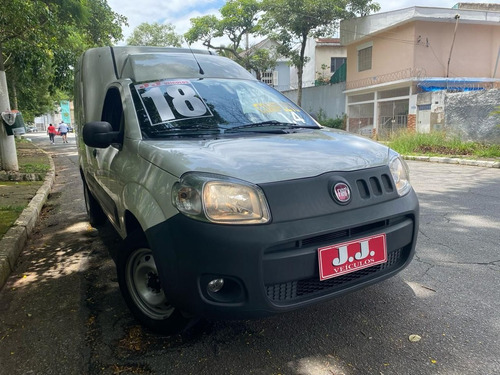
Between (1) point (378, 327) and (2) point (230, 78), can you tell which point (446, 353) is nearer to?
(1) point (378, 327)

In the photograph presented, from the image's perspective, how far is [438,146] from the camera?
43.4 ft

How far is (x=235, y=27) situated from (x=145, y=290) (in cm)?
2999

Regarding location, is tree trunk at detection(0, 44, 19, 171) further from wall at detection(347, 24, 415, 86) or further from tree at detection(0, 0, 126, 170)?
wall at detection(347, 24, 415, 86)

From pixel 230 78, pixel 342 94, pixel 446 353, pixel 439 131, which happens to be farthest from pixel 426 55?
pixel 446 353

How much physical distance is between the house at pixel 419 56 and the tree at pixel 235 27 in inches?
344

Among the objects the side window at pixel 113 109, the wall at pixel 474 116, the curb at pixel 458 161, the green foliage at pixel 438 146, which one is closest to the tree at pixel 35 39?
the side window at pixel 113 109

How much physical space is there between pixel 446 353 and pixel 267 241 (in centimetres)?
127

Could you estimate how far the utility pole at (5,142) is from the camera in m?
8.29

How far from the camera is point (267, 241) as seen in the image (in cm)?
187

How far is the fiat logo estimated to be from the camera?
2061 mm

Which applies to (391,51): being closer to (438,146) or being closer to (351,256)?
(438,146)

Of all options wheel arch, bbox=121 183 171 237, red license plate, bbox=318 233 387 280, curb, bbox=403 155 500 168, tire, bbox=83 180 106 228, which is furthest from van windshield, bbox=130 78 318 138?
curb, bbox=403 155 500 168

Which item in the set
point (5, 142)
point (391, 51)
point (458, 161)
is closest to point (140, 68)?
point (5, 142)

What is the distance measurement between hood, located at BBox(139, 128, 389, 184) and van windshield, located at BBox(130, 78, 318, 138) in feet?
0.75
